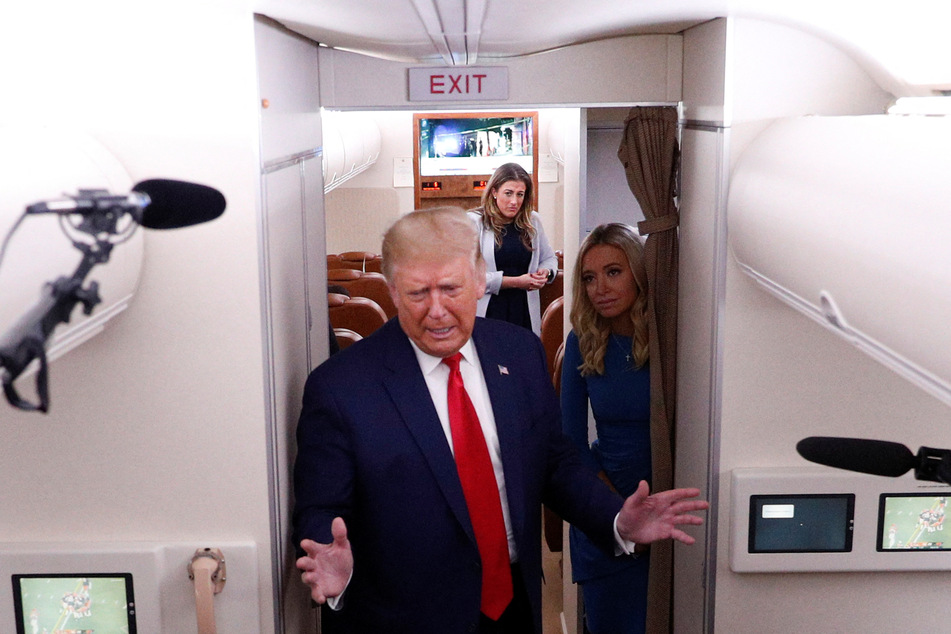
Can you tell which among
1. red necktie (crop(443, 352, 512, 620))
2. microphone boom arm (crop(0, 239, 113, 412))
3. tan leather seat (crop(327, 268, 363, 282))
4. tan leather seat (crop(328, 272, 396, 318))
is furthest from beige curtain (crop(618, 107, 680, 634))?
tan leather seat (crop(327, 268, 363, 282))

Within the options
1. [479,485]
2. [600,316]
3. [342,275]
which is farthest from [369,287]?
[479,485]

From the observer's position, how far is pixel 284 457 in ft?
8.43

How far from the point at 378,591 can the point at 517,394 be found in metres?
0.64

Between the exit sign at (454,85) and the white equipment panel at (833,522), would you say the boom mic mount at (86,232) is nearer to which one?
the white equipment panel at (833,522)

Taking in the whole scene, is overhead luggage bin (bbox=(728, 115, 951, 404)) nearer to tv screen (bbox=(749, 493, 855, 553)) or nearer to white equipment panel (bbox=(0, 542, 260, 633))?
tv screen (bbox=(749, 493, 855, 553))

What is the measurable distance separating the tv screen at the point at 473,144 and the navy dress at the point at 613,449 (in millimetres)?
7676

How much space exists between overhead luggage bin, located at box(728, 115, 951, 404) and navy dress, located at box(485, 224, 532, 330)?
12.0 ft

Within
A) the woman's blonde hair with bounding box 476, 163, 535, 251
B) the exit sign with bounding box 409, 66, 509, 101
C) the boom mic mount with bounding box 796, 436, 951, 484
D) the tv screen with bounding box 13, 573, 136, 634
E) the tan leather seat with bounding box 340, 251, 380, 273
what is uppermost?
the exit sign with bounding box 409, 66, 509, 101

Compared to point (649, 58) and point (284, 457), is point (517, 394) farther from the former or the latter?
point (649, 58)

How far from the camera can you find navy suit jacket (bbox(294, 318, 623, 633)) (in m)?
2.43

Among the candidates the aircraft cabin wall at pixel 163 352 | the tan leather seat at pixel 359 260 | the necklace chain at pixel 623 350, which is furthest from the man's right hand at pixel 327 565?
the tan leather seat at pixel 359 260

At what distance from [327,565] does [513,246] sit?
3.88 m

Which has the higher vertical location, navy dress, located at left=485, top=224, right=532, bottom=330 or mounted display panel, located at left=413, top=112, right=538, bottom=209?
mounted display panel, located at left=413, top=112, right=538, bottom=209

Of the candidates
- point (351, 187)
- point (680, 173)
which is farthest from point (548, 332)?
point (351, 187)
